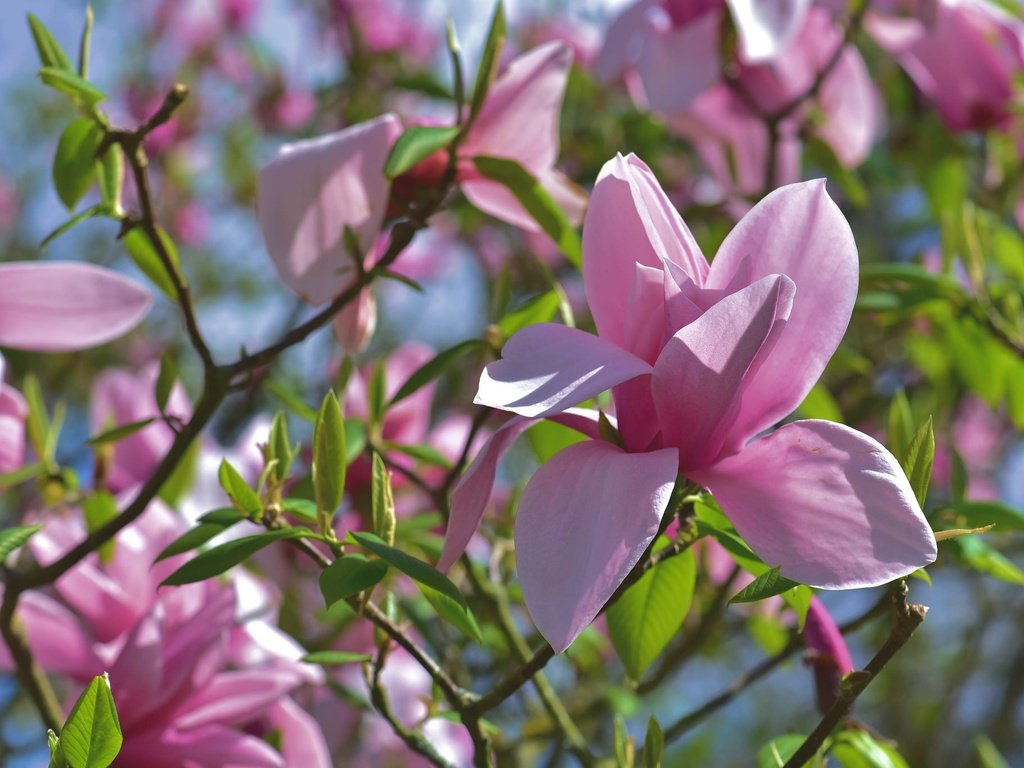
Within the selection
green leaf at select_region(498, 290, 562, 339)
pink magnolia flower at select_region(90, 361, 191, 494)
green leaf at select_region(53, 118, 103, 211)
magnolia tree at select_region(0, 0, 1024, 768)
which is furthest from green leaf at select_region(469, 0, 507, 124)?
pink magnolia flower at select_region(90, 361, 191, 494)

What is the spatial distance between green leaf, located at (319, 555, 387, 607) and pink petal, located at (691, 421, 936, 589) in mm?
156

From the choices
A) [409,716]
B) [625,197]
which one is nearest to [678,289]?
[625,197]

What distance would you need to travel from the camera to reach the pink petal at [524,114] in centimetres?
83

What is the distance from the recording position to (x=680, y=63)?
113cm

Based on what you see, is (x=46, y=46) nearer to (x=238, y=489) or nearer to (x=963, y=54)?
(x=238, y=489)

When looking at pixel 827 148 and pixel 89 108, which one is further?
pixel 827 148

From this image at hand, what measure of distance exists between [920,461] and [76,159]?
1.78ft

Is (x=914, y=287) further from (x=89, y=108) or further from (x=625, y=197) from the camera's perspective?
(x=89, y=108)

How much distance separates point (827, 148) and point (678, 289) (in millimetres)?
844

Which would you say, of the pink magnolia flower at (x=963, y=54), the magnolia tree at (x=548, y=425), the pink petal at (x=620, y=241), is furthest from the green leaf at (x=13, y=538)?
the pink magnolia flower at (x=963, y=54)

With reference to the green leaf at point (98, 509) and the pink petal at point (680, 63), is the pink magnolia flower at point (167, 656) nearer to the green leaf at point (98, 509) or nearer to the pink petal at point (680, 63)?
the green leaf at point (98, 509)

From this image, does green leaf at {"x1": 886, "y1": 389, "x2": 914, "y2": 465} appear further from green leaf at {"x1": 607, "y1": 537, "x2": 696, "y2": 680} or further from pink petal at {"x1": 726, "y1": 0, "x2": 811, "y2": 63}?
pink petal at {"x1": 726, "y1": 0, "x2": 811, "y2": 63}

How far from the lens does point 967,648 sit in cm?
267

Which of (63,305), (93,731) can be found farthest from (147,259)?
(93,731)
